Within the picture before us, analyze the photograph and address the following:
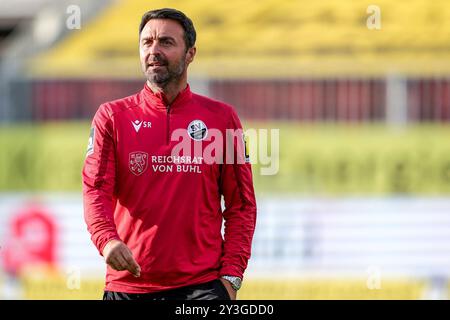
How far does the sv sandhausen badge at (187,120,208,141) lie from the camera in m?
4.54

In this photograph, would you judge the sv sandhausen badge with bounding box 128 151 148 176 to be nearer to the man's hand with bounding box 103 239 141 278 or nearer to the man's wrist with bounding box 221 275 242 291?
the man's hand with bounding box 103 239 141 278

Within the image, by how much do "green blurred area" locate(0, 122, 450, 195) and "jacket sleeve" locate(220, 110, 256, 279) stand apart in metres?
6.07

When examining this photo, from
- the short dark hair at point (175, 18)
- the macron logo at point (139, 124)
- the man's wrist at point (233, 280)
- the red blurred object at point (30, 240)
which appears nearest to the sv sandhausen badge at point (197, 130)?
the macron logo at point (139, 124)

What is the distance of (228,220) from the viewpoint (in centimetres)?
461

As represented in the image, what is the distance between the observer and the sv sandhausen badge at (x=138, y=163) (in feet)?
14.5

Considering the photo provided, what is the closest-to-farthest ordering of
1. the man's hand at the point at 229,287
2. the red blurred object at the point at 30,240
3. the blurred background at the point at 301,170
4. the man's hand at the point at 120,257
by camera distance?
the man's hand at the point at 120,257 → the man's hand at the point at 229,287 → the blurred background at the point at 301,170 → the red blurred object at the point at 30,240

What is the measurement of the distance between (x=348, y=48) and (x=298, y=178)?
1.70 metres

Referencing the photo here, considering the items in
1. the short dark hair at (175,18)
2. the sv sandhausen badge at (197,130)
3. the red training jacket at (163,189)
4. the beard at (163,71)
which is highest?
the short dark hair at (175,18)

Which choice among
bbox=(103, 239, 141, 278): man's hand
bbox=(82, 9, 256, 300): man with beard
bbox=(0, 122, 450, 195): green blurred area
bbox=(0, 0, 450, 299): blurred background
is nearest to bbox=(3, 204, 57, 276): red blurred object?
bbox=(0, 0, 450, 299): blurred background

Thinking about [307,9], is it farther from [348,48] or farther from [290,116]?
[290,116]

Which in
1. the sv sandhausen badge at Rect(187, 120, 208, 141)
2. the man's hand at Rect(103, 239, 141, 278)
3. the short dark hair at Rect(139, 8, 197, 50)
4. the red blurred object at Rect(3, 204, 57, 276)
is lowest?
the red blurred object at Rect(3, 204, 57, 276)

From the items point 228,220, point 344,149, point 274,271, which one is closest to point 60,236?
point 274,271

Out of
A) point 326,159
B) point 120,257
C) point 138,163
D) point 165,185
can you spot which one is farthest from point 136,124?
point 326,159

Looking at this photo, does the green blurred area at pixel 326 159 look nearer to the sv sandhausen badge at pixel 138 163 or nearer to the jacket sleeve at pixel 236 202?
the jacket sleeve at pixel 236 202
